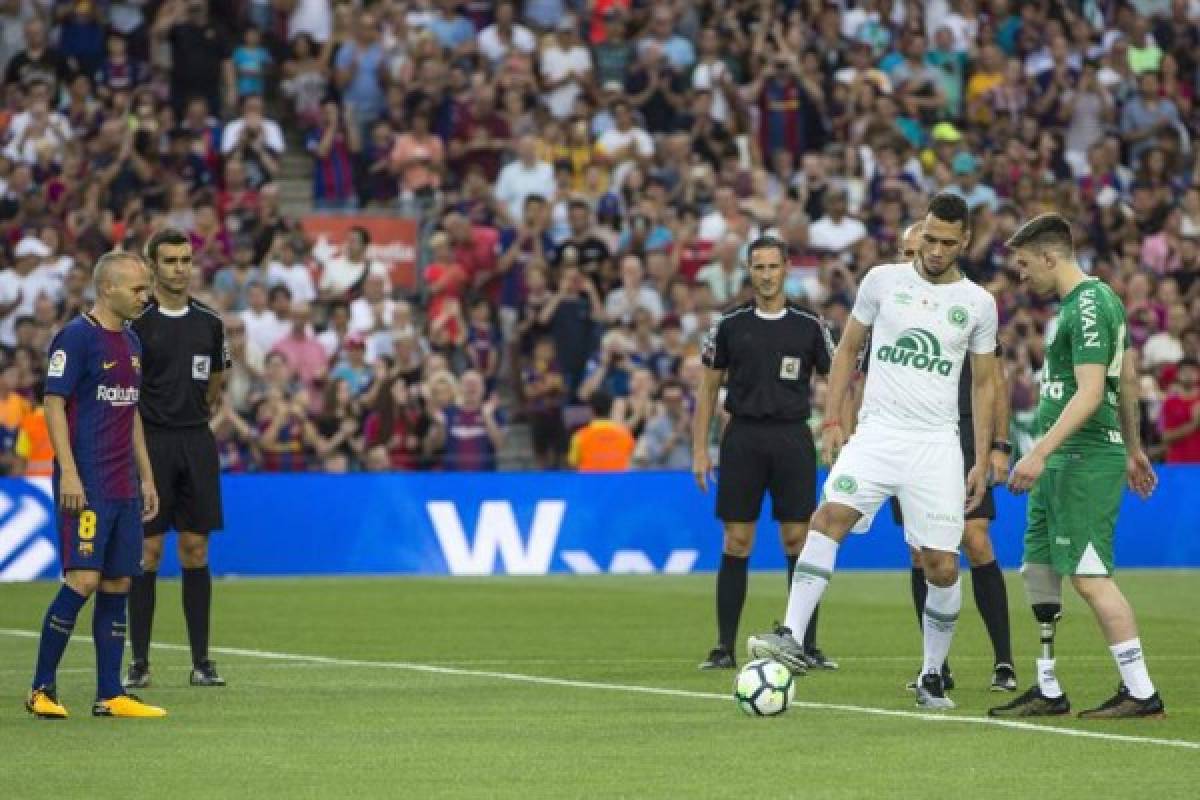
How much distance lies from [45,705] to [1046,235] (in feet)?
16.8

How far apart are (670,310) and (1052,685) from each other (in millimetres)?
16032

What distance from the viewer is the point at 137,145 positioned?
92.3 ft

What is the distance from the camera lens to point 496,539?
2430cm

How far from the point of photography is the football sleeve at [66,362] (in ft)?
39.3

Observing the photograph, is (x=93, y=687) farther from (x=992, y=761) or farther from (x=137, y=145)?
(x=137, y=145)

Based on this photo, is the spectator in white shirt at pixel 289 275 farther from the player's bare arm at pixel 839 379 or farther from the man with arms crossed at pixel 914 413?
the man with arms crossed at pixel 914 413

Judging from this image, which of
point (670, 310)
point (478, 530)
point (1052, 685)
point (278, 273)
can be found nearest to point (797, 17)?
point (670, 310)

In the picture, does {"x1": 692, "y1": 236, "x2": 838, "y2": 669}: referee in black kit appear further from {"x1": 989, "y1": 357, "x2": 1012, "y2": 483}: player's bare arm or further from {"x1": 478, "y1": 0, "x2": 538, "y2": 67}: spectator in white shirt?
{"x1": 478, "y1": 0, "x2": 538, "y2": 67}: spectator in white shirt

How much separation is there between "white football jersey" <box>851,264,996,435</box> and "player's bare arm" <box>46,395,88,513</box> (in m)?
3.71

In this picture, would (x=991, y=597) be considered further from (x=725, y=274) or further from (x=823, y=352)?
(x=725, y=274)

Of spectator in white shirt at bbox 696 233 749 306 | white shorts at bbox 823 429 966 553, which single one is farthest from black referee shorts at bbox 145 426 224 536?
spectator in white shirt at bbox 696 233 749 306

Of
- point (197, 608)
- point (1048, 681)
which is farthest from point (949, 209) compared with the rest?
point (197, 608)

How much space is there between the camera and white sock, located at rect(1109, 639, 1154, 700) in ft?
37.7

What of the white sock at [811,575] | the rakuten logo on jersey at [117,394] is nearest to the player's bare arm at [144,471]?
the rakuten logo on jersey at [117,394]
